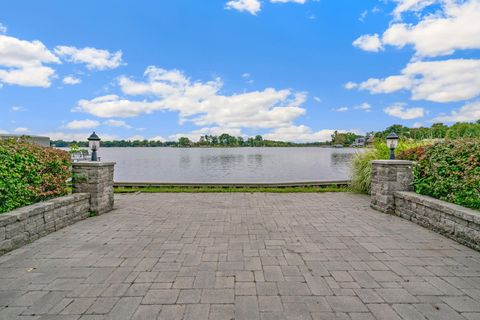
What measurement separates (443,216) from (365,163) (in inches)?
145

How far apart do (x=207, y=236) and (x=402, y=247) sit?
2.82 metres

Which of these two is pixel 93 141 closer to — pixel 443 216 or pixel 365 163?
pixel 443 216

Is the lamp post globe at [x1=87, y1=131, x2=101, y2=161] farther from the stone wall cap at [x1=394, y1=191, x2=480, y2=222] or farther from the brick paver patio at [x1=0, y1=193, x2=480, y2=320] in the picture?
the stone wall cap at [x1=394, y1=191, x2=480, y2=222]

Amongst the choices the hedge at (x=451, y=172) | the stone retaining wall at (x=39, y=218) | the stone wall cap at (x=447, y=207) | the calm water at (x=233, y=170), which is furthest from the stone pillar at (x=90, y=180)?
the calm water at (x=233, y=170)

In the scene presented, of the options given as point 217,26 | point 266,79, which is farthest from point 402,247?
point 266,79

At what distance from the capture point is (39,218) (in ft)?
12.3

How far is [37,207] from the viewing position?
12.2 feet

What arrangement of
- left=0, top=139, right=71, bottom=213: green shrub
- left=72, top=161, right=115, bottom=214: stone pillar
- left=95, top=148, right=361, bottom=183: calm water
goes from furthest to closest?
left=95, top=148, right=361, bottom=183: calm water → left=72, top=161, right=115, bottom=214: stone pillar → left=0, top=139, right=71, bottom=213: green shrub

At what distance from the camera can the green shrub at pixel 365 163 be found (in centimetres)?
730

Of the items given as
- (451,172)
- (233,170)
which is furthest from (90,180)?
(233,170)

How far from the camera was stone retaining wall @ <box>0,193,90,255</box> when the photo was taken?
3.20 meters

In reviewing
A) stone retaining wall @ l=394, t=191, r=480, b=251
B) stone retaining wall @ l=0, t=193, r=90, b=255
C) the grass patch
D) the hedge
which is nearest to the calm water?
the grass patch

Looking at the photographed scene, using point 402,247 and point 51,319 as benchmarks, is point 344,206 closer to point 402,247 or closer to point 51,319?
point 402,247

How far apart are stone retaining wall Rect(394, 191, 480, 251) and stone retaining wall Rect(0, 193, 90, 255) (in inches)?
244
